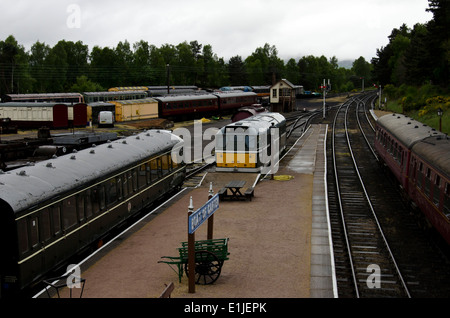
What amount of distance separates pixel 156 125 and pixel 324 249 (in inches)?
1613

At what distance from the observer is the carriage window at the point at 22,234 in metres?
11.3

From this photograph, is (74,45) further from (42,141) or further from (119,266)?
(119,266)

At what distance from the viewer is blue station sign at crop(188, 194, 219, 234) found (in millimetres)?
12164

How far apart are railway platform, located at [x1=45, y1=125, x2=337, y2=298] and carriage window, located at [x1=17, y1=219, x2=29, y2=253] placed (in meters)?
1.91

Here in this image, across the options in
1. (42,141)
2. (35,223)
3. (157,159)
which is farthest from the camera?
(42,141)

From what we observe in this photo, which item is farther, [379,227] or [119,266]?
[379,227]

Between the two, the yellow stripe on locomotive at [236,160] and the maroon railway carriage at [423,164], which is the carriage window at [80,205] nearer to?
the maroon railway carriage at [423,164]

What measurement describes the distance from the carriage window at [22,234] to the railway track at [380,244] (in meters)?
8.19

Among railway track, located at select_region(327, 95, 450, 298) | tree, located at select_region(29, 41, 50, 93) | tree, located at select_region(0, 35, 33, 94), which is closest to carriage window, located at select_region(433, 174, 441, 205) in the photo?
railway track, located at select_region(327, 95, 450, 298)

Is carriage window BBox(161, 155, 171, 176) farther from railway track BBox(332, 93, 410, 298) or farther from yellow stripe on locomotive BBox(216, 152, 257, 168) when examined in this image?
railway track BBox(332, 93, 410, 298)

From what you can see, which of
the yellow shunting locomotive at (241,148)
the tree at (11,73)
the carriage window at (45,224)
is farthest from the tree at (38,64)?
the carriage window at (45,224)

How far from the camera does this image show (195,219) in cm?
1245
